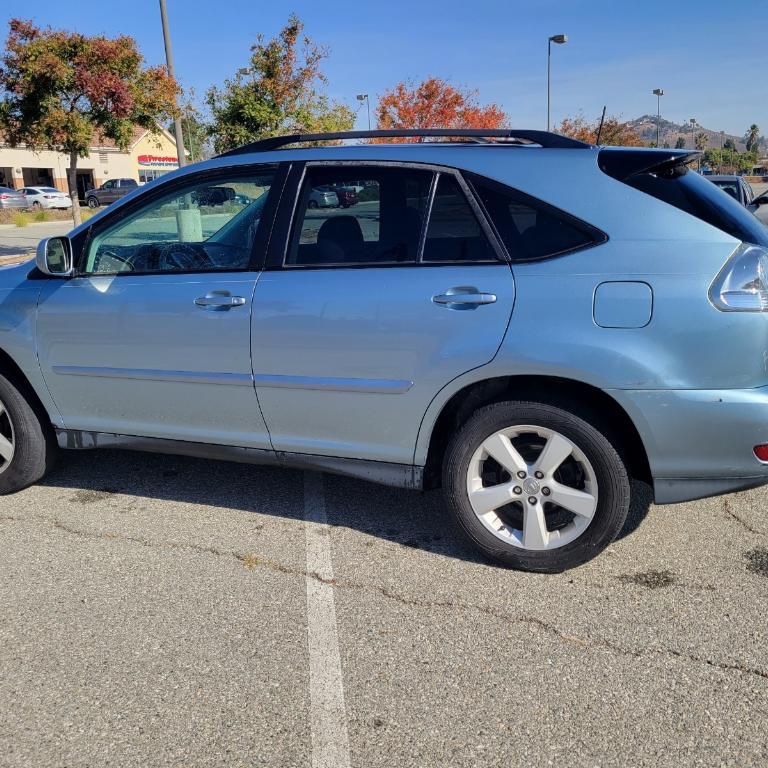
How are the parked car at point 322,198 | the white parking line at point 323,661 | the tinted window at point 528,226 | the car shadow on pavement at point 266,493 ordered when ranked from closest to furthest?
the white parking line at point 323,661 < the tinted window at point 528,226 < the parked car at point 322,198 < the car shadow on pavement at point 266,493

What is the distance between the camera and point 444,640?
2.81 m

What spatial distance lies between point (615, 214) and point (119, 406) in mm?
2589

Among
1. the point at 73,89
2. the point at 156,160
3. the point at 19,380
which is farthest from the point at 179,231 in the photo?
the point at 156,160

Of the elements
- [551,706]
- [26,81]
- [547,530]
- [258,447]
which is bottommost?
[551,706]

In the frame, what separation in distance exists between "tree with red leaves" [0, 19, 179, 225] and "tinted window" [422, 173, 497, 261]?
12378 millimetres

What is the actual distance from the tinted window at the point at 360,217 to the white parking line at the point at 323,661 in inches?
51.9

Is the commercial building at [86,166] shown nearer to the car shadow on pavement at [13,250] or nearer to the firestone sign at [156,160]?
the firestone sign at [156,160]

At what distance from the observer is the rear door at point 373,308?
3.13 metres

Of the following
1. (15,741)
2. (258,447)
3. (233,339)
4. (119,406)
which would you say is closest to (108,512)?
(119,406)

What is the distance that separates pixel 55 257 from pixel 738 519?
368cm

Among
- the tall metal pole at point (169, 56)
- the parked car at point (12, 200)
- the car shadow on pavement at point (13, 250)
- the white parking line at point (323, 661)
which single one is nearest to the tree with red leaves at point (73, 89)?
the tall metal pole at point (169, 56)

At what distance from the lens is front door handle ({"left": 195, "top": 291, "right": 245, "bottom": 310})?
11.4ft

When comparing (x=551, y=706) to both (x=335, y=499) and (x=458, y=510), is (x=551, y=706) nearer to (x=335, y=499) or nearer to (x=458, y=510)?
(x=458, y=510)

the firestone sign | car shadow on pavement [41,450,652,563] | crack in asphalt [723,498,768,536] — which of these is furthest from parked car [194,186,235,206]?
the firestone sign
